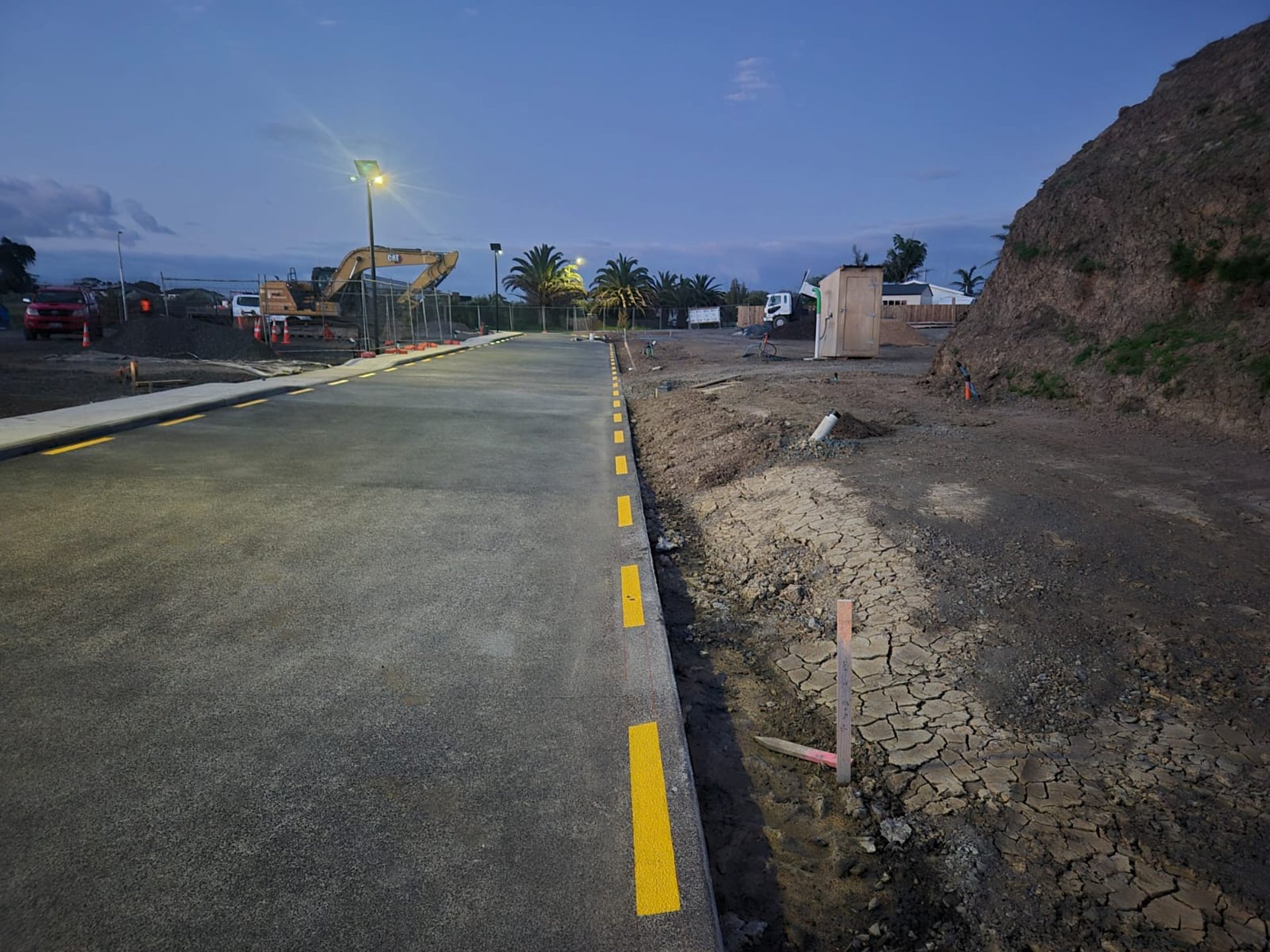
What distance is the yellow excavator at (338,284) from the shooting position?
32562 millimetres

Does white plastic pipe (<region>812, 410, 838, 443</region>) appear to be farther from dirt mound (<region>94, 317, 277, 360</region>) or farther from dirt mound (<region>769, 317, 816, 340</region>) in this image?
dirt mound (<region>769, 317, 816, 340</region>)

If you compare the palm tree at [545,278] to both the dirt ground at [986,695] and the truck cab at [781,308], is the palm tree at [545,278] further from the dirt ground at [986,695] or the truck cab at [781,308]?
the dirt ground at [986,695]

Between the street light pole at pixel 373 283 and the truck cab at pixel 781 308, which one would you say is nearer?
the street light pole at pixel 373 283

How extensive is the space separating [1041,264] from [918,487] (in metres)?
9.46

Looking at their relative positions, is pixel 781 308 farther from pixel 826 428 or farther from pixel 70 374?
pixel 826 428

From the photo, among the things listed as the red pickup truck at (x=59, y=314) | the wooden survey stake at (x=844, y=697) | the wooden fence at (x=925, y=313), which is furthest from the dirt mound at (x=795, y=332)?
the wooden survey stake at (x=844, y=697)

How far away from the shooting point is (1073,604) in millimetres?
4227

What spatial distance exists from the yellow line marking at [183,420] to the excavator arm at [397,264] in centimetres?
2232

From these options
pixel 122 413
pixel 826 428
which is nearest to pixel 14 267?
pixel 122 413

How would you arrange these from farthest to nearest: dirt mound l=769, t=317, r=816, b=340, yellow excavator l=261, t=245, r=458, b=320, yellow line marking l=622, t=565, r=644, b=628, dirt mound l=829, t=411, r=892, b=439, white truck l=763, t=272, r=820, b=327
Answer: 1. white truck l=763, t=272, r=820, b=327
2. dirt mound l=769, t=317, r=816, b=340
3. yellow excavator l=261, t=245, r=458, b=320
4. dirt mound l=829, t=411, r=892, b=439
5. yellow line marking l=622, t=565, r=644, b=628

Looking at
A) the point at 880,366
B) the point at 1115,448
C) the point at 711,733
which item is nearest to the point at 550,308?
the point at 880,366

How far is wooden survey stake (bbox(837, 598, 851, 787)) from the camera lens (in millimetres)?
2957

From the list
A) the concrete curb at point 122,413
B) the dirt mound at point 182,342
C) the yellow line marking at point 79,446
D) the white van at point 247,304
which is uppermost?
the white van at point 247,304

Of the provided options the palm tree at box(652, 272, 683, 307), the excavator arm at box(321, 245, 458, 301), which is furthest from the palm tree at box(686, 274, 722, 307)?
the excavator arm at box(321, 245, 458, 301)
